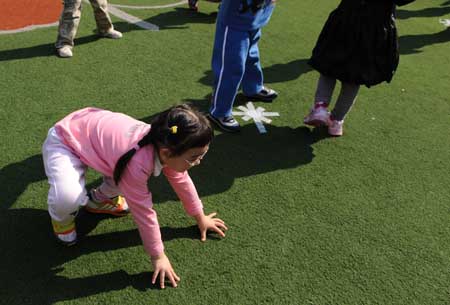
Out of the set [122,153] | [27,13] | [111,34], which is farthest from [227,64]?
[27,13]

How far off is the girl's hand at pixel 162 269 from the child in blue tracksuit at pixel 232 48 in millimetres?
1342

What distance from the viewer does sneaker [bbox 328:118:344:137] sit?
327cm

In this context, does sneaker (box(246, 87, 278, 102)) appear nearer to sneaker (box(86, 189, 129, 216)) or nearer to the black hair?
sneaker (box(86, 189, 129, 216))

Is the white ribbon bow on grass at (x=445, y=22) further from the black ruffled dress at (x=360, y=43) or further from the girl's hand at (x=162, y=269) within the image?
the girl's hand at (x=162, y=269)

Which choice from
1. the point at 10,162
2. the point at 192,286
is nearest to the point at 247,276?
the point at 192,286

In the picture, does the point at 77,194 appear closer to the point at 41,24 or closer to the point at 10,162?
the point at 10,162

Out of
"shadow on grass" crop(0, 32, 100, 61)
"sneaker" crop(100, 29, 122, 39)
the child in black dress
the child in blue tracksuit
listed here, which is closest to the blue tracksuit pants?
the child in blue tracksuit

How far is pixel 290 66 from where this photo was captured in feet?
13.8

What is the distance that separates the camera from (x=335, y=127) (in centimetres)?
328

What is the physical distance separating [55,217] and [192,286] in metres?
0.73

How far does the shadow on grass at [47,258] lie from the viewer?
6.64 ft

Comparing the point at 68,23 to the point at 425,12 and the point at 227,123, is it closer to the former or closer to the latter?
the point at 227,123

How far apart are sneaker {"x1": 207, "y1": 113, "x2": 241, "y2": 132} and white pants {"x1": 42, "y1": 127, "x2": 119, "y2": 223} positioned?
1.30m

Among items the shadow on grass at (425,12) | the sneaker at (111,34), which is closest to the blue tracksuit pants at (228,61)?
the sneaker at (111,34)
